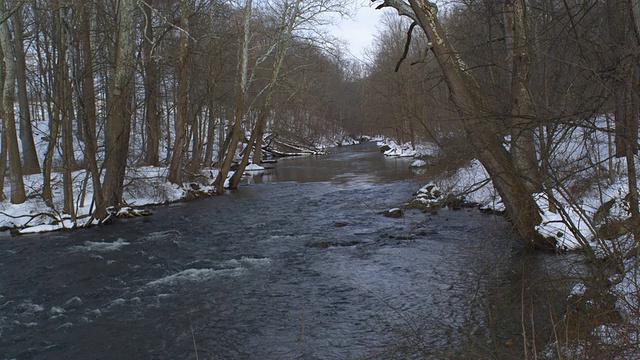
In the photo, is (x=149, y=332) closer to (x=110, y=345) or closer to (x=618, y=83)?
(x=110, y=345)

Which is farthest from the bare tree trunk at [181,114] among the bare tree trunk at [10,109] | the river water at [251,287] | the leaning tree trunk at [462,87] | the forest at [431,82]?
the leaning tree trunk at [462,87]

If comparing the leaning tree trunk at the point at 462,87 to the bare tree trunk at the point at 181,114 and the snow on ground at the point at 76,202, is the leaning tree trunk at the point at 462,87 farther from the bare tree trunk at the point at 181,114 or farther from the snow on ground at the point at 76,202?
the bare tree trunk at the point at 181,114

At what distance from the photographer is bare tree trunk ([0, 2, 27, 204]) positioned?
13.6 m

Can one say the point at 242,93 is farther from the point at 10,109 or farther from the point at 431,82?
the point at 10,109

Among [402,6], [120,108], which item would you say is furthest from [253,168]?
[402,6]

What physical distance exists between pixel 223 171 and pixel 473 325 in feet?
55.7

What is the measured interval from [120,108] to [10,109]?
3.12 meters

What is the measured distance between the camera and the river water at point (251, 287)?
620 cm

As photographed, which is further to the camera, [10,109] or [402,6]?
[10,109]

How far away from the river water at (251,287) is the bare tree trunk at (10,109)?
2492 mm

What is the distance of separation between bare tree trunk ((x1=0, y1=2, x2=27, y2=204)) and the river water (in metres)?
2.49

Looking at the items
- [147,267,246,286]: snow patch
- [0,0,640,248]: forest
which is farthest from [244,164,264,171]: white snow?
[147,267,246,286]: snow patch

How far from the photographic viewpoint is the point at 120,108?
48.0 ft

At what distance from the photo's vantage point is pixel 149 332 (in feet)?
21.7
